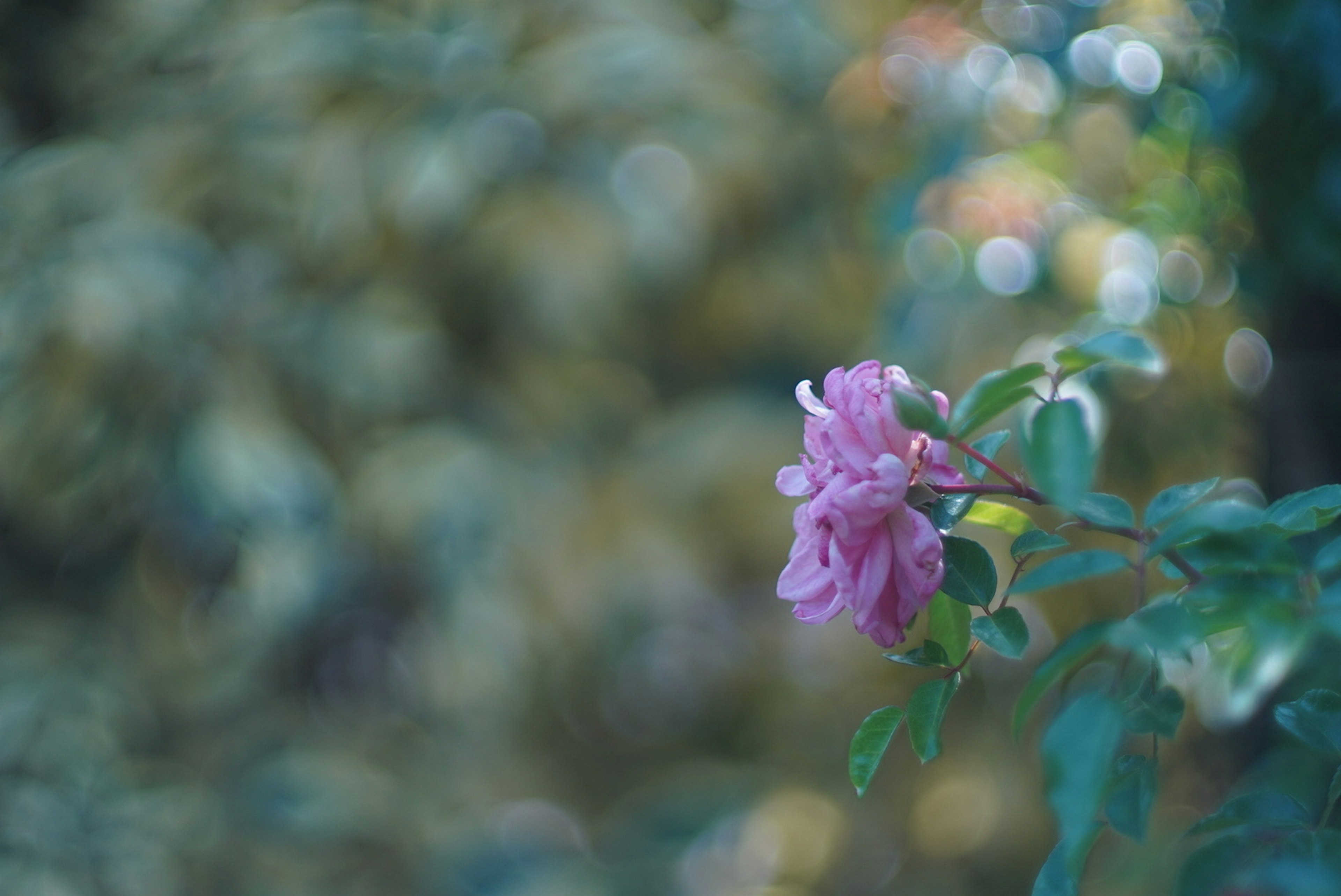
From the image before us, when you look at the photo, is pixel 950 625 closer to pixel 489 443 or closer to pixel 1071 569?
pixel 1071 569

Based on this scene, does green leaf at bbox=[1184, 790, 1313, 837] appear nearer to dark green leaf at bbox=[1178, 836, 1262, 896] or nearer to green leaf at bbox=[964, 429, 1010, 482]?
dark green leaf at bbox=[1178, 836, 1262, 896]

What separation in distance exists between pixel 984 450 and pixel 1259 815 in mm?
148

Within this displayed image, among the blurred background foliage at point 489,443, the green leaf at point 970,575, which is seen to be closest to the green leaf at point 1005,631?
the green leaf at point 970,575

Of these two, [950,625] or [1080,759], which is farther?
[950,625]

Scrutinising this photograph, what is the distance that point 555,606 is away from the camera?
3.99 feet

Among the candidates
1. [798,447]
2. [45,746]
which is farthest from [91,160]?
[798,447]

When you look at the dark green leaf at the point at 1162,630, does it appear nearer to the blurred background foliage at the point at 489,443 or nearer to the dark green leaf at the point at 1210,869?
the dark green leaf at the point at 1210,869

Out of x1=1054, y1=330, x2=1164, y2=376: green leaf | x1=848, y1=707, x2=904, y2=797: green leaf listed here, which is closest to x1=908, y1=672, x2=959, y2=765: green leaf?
x1=848, y1=707, x2=904, y2=797: green leaf

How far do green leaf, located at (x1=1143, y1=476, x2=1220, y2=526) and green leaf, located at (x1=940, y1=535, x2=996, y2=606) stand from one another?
5 centimetres

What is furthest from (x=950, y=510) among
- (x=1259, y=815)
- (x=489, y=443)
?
(x=489, y=443)

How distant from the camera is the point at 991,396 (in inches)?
12.7

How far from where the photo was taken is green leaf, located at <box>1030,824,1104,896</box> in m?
0.32

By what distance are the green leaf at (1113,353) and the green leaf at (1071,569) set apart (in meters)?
0.06

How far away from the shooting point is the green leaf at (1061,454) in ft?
0.96
